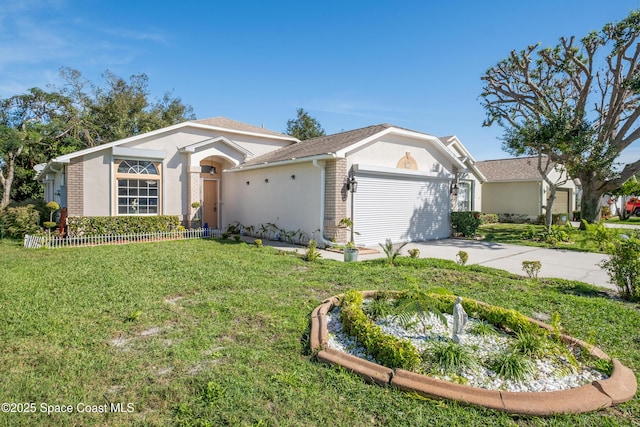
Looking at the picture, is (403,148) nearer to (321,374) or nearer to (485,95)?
(485,95)

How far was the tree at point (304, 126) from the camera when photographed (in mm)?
37750

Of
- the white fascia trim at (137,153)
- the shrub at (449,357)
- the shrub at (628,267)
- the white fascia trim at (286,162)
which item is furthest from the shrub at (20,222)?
the shrub at (628,267)

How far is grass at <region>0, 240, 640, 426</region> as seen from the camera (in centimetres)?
290

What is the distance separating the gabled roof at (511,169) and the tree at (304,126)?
687 inches

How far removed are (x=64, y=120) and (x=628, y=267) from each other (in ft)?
112

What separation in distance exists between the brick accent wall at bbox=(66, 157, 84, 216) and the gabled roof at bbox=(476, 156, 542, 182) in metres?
27.6

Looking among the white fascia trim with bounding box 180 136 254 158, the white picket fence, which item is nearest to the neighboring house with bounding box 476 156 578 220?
the white fascia trim with bounding box 180 136 254 158

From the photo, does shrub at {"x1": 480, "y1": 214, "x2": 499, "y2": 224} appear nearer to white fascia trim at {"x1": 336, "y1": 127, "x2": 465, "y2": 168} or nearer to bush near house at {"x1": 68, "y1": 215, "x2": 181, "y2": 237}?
white fascia trim at {"x1": 336, "y1": 127, "x2": 465, "y2": 168}

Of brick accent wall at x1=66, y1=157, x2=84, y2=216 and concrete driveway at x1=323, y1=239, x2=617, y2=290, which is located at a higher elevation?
brick accent wall at x1=66, y1=157, x2=84, y2=216

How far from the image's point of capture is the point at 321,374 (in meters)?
3.51

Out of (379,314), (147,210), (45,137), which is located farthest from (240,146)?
(45,137)

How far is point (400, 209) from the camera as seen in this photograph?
14.3 m

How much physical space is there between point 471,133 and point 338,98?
9324 millimetres

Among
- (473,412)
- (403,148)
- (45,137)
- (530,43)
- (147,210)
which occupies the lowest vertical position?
(473,412)
